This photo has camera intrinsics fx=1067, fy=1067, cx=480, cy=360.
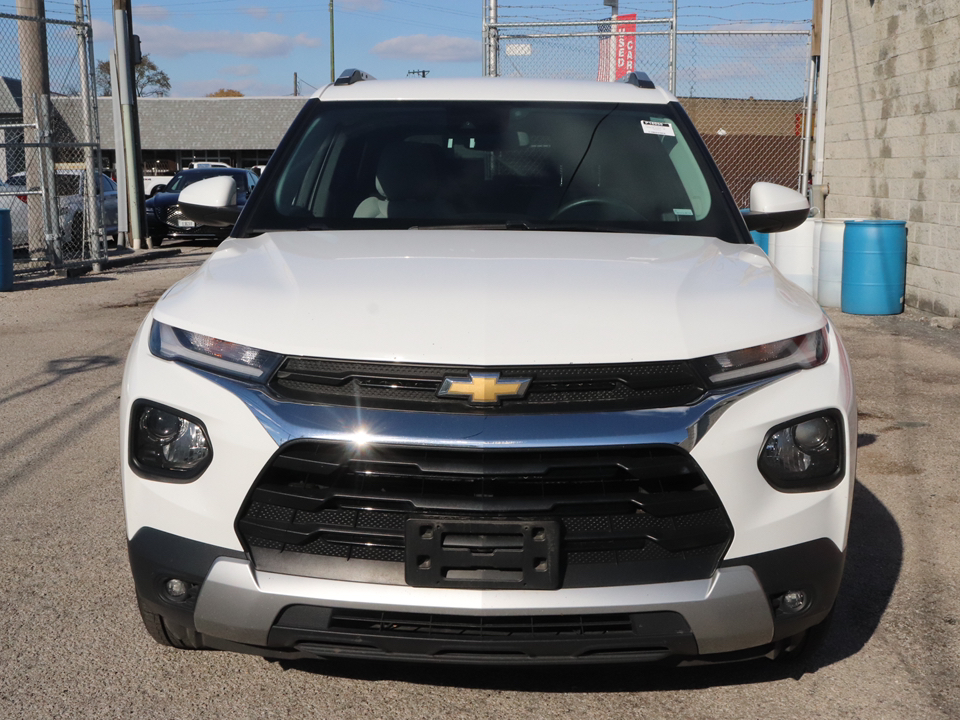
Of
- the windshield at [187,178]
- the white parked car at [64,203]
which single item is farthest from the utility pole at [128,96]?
the windshield at [187,178]

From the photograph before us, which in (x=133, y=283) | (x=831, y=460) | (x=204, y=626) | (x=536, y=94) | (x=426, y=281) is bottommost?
(x=133, y=283)

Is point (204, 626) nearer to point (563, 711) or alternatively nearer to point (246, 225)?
point (563, 711)

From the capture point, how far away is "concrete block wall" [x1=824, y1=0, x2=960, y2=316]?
10.3m

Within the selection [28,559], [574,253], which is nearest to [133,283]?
[28,559]

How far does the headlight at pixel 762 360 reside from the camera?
249 cm

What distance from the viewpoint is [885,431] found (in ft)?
19.6

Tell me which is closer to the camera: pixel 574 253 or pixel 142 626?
pixel 574 253

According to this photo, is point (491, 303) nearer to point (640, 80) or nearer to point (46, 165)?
point (640, 80)

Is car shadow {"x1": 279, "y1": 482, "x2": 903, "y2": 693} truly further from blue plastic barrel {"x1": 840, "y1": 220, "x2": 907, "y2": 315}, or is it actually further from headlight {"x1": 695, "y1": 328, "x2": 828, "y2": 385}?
blue plastic barrel {"x1": 840, "y1": 220, "x2": 907, "y2": 315}

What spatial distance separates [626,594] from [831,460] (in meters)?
0.62

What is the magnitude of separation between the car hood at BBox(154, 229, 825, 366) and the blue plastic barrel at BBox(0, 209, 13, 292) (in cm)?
1022

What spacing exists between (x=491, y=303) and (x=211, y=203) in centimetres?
177

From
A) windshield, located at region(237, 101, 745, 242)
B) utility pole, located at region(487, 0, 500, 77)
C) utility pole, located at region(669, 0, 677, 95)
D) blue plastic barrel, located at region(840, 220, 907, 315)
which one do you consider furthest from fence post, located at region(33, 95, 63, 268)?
windshield, located at region(237, 101, 745, 242)

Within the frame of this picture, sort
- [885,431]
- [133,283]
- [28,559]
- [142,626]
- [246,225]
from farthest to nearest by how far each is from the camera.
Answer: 1. [133,283]
2. [885,431]
3. [28,559]
4. [246,225]
5. [142,626]
